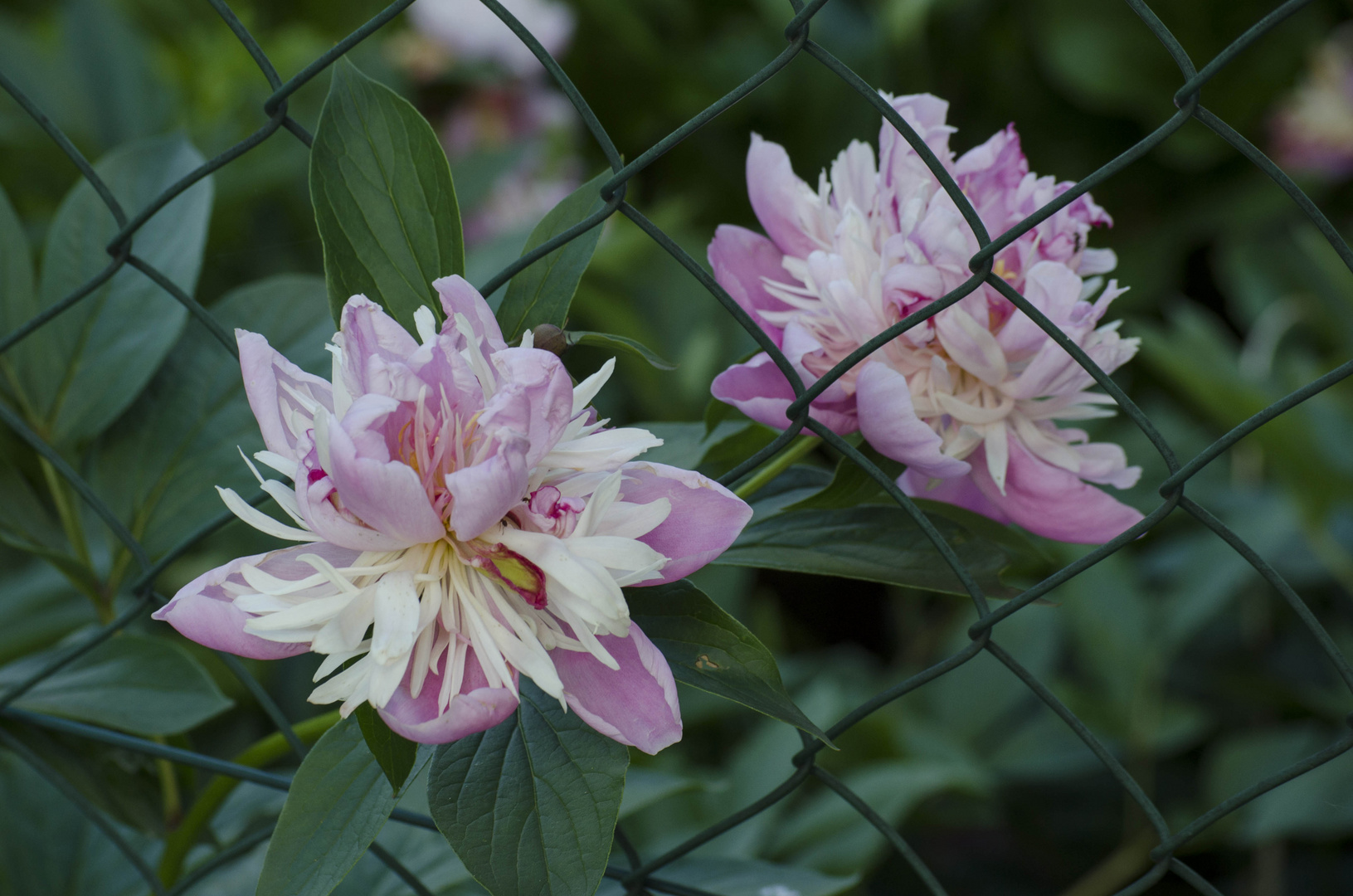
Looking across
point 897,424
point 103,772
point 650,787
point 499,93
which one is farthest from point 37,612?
point 499,93

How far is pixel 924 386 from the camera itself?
374 mm

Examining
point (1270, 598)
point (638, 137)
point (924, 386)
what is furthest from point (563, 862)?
point (638, 137)

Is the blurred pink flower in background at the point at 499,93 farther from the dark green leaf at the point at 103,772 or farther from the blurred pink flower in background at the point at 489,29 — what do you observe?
the dark green leaf at the point at 103,772

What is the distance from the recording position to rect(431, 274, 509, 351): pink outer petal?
1.06 feet

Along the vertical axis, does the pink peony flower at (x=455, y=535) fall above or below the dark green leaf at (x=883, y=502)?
below

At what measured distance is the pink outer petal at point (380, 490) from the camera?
0.29 metres

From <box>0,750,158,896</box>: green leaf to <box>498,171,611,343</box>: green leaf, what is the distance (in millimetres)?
433

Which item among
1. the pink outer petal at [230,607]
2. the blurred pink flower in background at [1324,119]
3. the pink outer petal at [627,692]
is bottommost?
the pink outer petal at [627,692]

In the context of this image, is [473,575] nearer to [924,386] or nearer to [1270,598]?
[924,386]

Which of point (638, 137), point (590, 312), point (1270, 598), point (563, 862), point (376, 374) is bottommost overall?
point (563, 862)

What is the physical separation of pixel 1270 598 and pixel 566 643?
43.3 inches

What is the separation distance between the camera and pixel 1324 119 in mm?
1475

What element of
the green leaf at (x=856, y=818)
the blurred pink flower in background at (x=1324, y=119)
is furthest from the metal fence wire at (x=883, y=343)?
the blurred pink flower in background at (x=1324, y=119)

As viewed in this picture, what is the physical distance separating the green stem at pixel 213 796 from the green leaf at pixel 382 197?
16cm
